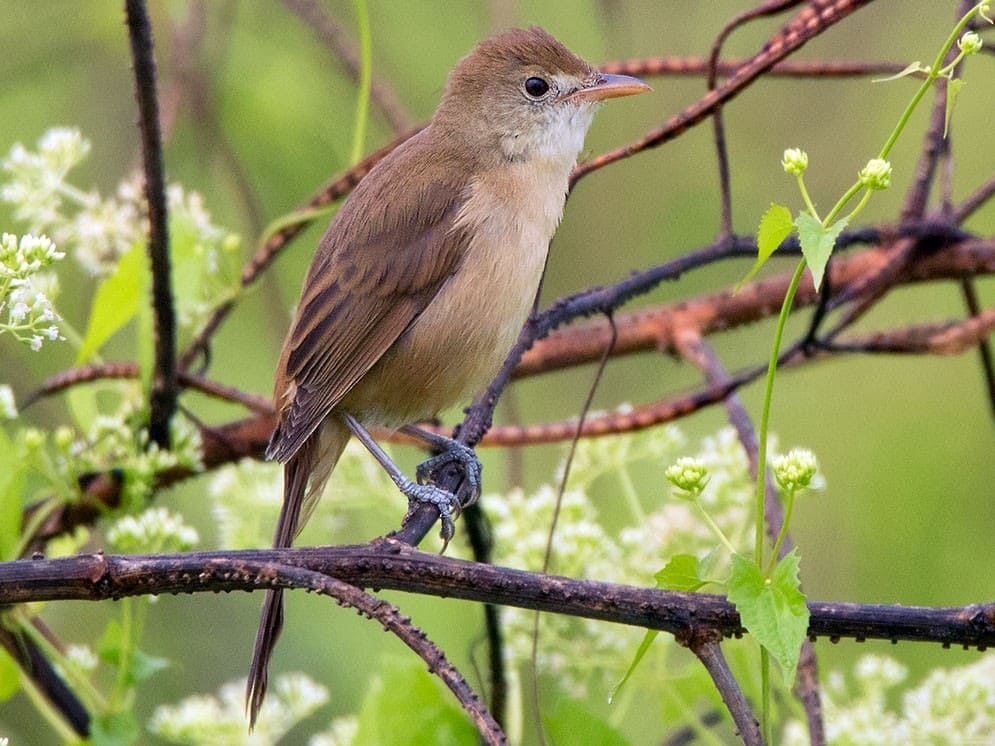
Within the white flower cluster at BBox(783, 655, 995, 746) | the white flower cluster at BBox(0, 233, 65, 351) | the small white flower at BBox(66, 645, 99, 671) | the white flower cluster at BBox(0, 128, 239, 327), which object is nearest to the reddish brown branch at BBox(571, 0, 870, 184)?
the white flower cluster at BBox(0, 128, 239, 327)

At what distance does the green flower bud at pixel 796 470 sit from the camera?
1829 millimetres

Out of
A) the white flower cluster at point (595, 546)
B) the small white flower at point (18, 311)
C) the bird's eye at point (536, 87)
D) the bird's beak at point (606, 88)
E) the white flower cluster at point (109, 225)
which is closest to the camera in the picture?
the small white flower at point (18, 311)

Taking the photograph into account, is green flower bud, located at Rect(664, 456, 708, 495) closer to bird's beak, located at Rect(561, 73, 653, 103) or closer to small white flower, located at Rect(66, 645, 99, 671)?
small white flower, located at Rect(66, 645, 99, 671)

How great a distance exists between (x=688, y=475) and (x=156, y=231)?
1.53 m

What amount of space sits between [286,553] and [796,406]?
4.48m

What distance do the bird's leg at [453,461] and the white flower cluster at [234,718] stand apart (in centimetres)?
62

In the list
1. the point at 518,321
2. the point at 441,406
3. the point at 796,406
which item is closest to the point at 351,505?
the point at 441,406

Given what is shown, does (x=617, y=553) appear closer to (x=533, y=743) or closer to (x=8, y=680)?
(x=533, y=743)

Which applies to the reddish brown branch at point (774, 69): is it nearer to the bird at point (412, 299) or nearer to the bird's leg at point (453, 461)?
the bird at point (412, 299)

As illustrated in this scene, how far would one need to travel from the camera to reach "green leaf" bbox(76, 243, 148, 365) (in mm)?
2904

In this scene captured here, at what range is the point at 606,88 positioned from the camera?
12.3 ft

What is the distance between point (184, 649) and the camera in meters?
5.46

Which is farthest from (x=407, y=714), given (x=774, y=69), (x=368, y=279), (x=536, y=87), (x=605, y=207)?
(x=605, y=207)

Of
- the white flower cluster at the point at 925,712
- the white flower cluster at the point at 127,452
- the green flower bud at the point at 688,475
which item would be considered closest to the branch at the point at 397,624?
the green flower bud at the point at 688,475
